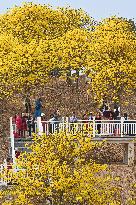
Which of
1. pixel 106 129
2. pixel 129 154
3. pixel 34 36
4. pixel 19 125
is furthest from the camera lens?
pixel 34 36

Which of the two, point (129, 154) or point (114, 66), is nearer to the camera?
point (129, 154)

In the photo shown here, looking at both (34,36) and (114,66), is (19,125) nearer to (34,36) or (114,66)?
(114,66)

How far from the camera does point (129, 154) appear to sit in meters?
35.9

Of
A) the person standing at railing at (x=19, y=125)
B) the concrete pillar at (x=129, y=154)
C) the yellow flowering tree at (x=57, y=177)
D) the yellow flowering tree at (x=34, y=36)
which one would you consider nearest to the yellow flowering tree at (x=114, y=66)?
the yellow flowering tree at (x=34, y=36)

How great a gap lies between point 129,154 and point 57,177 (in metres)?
15.3

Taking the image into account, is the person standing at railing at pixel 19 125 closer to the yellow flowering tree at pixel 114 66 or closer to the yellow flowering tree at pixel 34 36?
the yellow flowering tree at pixel 114 66

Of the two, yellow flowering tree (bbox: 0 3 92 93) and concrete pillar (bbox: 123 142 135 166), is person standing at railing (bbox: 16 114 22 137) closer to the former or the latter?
concrete pillar (bbox: 123 142 135 166)

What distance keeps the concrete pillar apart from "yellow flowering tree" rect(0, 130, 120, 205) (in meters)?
13.6

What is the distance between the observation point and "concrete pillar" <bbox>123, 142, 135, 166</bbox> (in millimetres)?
35500

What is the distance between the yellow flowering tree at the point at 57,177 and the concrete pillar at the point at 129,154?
1358 cm

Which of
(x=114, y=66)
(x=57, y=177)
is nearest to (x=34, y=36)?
(x=114, y=66)

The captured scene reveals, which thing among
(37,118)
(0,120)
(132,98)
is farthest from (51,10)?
(37,118)

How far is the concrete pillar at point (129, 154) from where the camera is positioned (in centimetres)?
3550

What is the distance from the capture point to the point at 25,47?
151ft
